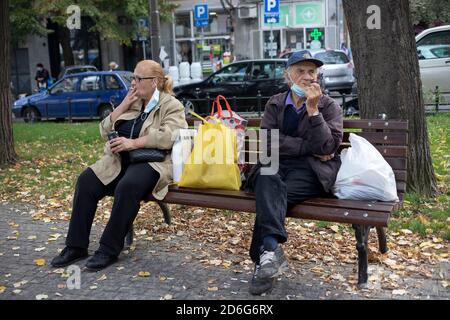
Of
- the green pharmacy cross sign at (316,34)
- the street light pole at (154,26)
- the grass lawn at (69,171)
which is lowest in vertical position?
the grass lawn at (69,171)

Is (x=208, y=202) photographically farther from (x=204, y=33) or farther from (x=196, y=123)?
(x=204, y=33)

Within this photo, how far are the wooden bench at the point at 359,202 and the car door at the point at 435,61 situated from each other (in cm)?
889

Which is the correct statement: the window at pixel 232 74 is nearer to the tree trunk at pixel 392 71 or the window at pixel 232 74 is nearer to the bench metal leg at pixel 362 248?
the tree trunk at pixel 392 71

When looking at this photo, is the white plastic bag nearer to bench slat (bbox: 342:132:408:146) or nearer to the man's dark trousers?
the man's dark trousers

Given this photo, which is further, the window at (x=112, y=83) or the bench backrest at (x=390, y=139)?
the window at (x=112, y=83)

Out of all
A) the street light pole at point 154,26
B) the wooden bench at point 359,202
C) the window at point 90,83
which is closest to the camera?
the wooden bench at point 359,202

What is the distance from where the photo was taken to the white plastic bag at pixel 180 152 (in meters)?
4.76

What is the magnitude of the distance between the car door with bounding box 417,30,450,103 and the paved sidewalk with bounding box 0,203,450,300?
Answer: 958cm

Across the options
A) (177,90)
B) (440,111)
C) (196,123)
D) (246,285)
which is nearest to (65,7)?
(177,90)

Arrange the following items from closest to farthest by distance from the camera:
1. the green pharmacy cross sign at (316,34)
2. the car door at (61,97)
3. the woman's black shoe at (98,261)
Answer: the woman's black shoe at (98,261) → the car door at (61,97) → the green pharmacy cross sign at (316,34)

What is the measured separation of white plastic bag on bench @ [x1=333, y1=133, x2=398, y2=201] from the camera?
13.4ft

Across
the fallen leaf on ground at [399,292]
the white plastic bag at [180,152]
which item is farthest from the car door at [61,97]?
the fallen leaf on ground at [399,292]
